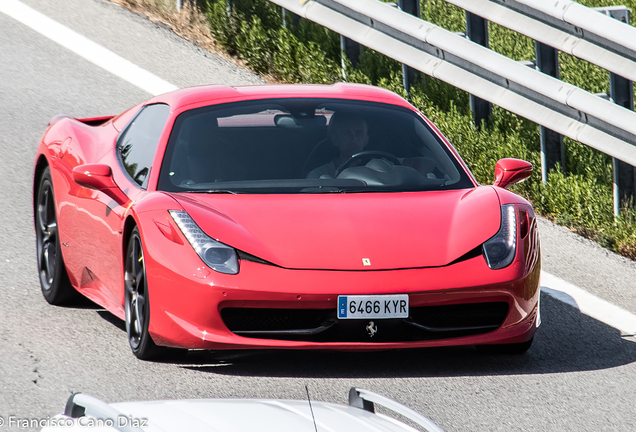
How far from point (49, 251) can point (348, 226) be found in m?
2.33

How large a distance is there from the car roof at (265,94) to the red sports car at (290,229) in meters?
0.01

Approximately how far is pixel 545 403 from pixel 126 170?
266 centimetres

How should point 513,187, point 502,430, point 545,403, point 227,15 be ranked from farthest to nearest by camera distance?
1. point 227,15
2. point 513,187
3. point 545,403
4. point 502,430

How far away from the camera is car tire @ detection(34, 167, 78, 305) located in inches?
261

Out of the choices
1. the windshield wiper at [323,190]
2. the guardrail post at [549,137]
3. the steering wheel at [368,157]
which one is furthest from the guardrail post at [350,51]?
the windshield wiper at [323,190]

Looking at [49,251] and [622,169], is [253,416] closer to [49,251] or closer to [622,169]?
[49,251]

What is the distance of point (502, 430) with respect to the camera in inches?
183

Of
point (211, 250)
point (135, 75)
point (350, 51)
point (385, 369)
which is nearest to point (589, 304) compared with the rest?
point (385, 369)

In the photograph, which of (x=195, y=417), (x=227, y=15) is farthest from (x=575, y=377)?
(x=227, y=15)

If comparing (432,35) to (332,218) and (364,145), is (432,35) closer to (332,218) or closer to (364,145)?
(364,145)

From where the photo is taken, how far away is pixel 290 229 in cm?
535

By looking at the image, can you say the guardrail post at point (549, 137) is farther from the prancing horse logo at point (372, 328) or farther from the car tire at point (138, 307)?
the car tire at point (138, 307)

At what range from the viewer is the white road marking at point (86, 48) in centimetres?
1088

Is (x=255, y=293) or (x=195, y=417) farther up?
(x=195, y=417)
